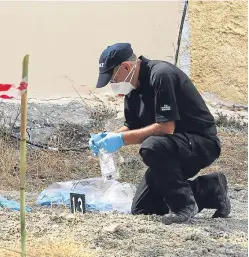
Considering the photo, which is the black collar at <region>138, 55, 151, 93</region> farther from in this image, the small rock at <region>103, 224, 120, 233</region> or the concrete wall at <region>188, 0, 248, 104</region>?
the concrete wall at <region>188, 0, 248, 104</region>

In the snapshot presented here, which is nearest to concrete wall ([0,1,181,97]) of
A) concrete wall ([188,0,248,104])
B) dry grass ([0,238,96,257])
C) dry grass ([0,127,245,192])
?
concrete wall ([188,0,248,104])

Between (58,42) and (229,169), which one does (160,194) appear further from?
(58,42)

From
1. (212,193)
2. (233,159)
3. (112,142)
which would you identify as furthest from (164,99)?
(233,159)

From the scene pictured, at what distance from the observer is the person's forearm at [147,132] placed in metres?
4.34

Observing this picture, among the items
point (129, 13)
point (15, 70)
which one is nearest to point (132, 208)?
point (15, 70)

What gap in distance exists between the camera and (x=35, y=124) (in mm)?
7727

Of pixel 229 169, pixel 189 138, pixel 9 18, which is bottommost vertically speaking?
pixel 229 169

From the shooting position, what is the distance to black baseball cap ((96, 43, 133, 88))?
4410 millimetres

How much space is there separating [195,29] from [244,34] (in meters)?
0.68

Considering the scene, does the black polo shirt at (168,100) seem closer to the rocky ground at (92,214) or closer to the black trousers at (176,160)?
the black trousers at (176,160)

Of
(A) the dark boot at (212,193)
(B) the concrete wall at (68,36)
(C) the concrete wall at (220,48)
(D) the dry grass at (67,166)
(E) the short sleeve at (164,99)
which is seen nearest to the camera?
(E) the short sleeve at (164,99)

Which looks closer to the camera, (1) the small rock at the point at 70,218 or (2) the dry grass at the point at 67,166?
(1) the small rock at the point at 70,218

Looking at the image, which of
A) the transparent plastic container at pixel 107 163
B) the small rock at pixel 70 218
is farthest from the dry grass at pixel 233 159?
the small rock at pixel 70 218

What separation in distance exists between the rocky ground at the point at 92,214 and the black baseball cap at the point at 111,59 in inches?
33.4
